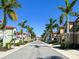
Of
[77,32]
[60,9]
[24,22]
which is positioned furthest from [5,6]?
[24,22]

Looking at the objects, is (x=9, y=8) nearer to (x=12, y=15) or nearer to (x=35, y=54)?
(x=12, y=15)

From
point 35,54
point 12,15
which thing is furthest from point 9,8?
point 35,54

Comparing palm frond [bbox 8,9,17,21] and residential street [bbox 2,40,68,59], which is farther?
palm frond [bbox 8,9,17,21]

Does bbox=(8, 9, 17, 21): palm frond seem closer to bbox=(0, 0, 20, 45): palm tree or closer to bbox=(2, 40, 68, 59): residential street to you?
bbox=(0, 0, 20, 45): palm tree

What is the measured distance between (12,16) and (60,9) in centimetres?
1009

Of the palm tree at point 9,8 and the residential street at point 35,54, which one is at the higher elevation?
the palm tree at point 9,8

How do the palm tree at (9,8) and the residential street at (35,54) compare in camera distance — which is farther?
the palm tree at (9,8)

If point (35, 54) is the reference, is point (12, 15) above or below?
above

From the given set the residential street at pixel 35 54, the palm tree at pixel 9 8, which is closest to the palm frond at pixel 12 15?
the palm tree at pixel 9 8

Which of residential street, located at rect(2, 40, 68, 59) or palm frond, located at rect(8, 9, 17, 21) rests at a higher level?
palm frond, located at rect(8, 9, 17, 21)

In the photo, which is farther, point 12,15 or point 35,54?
point 12,15

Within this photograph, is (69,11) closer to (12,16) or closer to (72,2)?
(72,2)

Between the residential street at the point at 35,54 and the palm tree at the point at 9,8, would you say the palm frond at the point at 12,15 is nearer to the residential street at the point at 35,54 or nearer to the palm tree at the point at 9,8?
the palm tree at the point at 9,8

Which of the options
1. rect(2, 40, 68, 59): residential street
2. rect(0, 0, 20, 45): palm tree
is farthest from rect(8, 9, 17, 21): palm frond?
rect(2, 40, 68, 59): residential street
